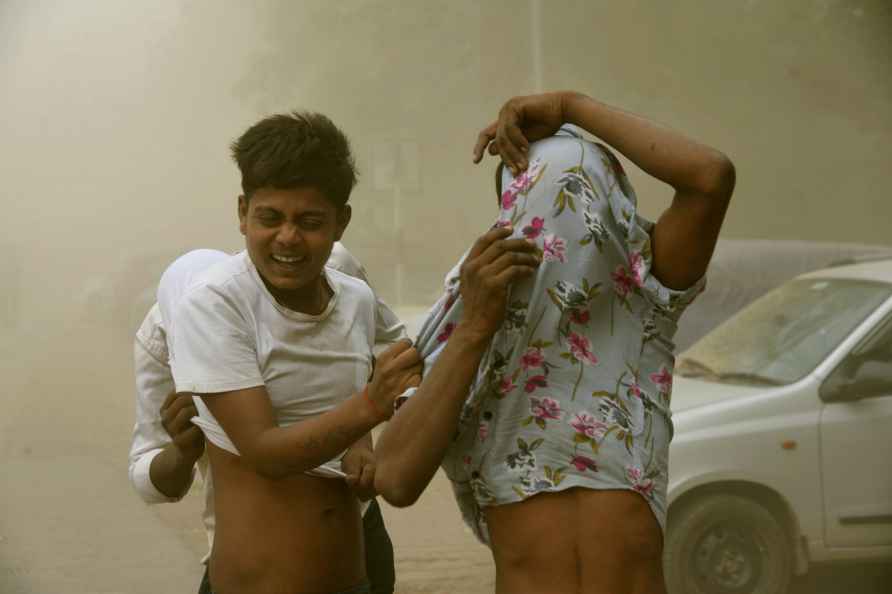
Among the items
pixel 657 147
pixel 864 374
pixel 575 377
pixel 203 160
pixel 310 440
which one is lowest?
pixel 864 374

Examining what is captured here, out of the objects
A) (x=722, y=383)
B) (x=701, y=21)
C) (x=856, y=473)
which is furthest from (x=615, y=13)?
(x=856, y=473)

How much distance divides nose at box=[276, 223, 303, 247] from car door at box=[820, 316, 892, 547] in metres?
3.24

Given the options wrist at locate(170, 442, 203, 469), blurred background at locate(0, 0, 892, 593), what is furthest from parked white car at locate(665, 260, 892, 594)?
wrist at locate(170, 442, 203, 469)

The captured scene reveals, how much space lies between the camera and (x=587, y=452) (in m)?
1.90

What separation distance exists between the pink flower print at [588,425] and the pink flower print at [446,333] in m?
0.24

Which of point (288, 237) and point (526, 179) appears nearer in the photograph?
point (526, 179)

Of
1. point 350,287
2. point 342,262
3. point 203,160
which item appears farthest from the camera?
point 203,160

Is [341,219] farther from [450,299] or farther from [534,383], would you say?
[534,383]

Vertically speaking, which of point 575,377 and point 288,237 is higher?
point 288,237

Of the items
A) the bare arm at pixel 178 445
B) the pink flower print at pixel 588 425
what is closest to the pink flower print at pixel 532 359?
the pink flower print at pixel 588 425

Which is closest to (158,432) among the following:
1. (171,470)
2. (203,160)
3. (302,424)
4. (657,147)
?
(171,470)

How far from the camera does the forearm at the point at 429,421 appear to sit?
1.86 m

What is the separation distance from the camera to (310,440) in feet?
6.91

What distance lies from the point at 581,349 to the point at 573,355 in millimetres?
17
